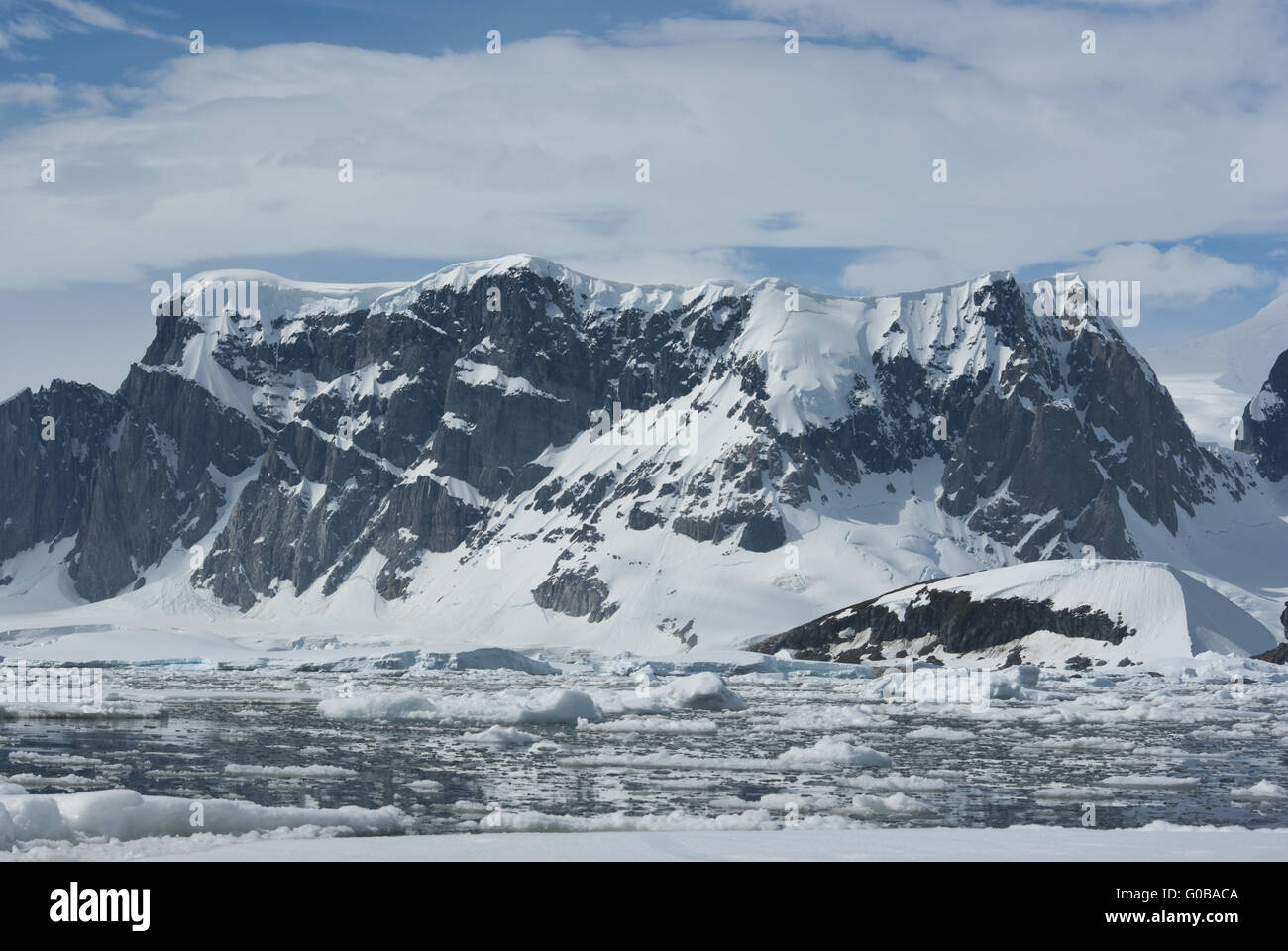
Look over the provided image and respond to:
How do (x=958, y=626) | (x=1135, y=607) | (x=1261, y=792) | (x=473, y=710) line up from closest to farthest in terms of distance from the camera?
(x=1261, y=792), (x=473, y=710), (x=1135, y=607), (x=958, y=626)

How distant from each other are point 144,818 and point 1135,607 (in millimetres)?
160653

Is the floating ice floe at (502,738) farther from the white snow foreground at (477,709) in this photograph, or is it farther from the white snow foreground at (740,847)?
the white snow foreground at (740,847)

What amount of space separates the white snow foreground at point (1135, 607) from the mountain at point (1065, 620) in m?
0.14

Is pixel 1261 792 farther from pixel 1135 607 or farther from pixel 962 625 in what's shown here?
pixel 962 625

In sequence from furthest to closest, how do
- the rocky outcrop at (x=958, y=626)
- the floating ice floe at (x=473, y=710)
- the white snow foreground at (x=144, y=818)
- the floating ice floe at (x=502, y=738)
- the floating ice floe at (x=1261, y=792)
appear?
the rocky outcrop at (x=958, y=626) < the floating ice floe at (x=473, y=710) < the floating ice floe at (x=502, y=738) < the floating ice floe at (x=1261, y=792) < the white snow foreground at (x=144, y=818)

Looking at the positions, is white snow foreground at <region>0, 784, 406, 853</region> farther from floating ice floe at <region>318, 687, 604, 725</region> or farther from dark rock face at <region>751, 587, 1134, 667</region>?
dark rock face at <region>751, 587, 1134, 667</region>

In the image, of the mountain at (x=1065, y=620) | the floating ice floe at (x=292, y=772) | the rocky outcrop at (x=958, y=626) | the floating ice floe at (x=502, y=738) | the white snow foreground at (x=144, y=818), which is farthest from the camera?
the rocky outcrop at (x=958, y=626)

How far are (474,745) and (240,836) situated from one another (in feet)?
79.1

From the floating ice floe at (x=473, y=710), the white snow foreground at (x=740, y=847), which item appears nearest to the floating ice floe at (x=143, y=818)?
the white snow foreground at (x=740, y=847)

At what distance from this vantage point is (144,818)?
28688 millimetres

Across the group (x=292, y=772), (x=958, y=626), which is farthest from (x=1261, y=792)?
(x=958, y=626)

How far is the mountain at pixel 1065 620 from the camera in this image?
169500 mm

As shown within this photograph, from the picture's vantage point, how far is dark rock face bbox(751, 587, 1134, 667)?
575ft
